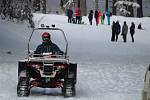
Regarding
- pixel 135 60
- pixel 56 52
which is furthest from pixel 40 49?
pixel 135 60

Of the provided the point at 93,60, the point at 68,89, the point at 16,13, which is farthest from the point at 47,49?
the point at 16,13

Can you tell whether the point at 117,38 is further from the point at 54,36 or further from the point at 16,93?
the point at 16,93

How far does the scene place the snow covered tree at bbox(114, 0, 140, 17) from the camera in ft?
185

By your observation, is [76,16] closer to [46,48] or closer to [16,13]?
[16,13]

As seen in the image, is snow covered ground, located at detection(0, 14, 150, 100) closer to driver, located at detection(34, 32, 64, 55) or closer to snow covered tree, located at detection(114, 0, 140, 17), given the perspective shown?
driver, located at detection(34, 32, 64, 55)

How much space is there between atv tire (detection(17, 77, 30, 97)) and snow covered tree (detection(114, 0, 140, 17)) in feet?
135

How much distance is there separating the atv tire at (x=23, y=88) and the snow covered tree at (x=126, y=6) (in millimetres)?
41093

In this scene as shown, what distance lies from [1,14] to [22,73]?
24.6m

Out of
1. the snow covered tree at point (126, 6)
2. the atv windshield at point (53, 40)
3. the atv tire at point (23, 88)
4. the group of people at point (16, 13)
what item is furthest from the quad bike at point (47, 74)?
the snow covered tree at point (126, 6)

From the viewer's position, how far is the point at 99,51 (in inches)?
1225

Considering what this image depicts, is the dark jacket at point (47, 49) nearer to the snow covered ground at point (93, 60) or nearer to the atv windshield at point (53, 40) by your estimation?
the snow covered ground at point (93, 60)

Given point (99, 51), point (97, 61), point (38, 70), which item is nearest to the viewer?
point (38, 70)

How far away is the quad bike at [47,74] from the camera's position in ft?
48.8

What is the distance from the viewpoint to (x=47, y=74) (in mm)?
14977
